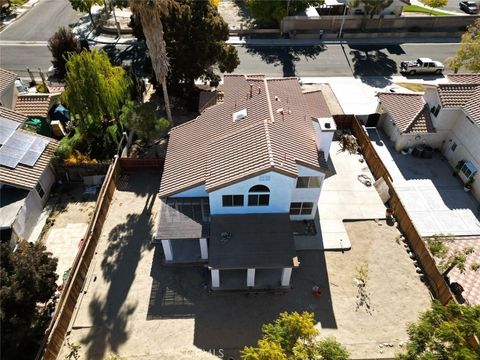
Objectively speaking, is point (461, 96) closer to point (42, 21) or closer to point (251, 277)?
point (251, 277)

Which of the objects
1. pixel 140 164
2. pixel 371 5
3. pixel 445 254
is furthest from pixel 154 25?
pixel 371 5

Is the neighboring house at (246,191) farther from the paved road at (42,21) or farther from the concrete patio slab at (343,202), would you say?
the paved road at (42,21)

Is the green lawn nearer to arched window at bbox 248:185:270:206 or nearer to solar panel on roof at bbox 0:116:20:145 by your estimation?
arched window at bbox 248:185:270:206

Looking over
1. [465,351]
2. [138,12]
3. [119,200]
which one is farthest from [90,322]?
[138,12]

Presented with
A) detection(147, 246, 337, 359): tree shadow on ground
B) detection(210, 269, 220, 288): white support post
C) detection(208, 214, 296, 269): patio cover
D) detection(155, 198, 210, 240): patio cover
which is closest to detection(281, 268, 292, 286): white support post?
detection(147, 246, 337, 359): tree shadow on ground

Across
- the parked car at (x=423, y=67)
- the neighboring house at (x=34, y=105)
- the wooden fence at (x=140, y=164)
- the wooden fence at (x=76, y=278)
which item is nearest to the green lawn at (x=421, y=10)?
the parked car at (x=423, y=67)

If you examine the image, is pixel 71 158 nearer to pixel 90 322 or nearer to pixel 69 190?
pixel 69 190
